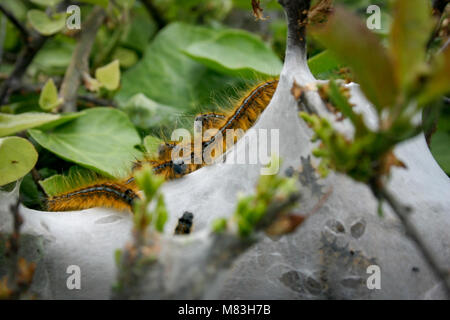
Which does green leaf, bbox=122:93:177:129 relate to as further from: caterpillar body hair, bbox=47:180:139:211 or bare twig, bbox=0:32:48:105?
caterpillar body hair, bbox=47:180:139:211

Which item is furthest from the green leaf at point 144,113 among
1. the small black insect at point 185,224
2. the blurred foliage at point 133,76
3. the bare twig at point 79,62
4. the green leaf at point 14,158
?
the small black insect at point 185,224

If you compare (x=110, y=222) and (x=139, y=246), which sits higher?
(x=110, y=222)

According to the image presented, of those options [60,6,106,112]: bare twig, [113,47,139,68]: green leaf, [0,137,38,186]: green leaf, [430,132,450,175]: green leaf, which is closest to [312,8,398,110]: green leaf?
[0,137,38,186]: green leaf

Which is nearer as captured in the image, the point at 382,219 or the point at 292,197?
the point at 292,197

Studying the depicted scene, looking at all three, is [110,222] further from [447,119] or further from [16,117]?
[447,119]

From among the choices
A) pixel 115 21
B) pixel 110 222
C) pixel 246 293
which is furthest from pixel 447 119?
pixel 115 21

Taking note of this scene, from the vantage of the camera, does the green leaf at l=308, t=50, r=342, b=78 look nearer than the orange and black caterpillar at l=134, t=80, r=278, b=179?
No
